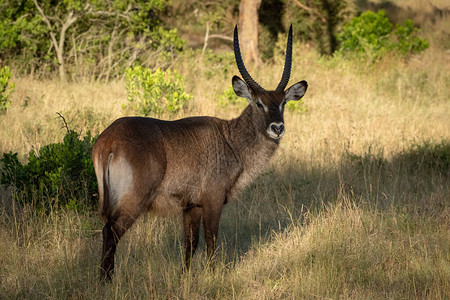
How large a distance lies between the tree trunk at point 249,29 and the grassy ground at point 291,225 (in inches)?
179

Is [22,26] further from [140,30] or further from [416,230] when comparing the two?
[416,230]

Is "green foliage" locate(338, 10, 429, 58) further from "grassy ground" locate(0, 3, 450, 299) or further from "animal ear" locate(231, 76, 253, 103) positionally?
"animal ear" locate(231, 76, 253, 103)

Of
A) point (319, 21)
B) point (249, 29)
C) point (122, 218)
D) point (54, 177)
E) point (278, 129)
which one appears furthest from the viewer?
point (319, 21)

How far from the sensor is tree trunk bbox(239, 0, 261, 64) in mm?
14391

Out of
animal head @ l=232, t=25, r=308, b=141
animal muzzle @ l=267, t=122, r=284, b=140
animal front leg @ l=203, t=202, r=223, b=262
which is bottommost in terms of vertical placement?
animal front leg @ l=203, t=202, r=223, b=262

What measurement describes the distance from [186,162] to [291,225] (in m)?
1.76

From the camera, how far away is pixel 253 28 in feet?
47.7

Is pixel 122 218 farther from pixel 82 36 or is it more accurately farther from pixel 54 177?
pixel 82 36

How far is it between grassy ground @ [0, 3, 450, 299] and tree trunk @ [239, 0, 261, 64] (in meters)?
4.54

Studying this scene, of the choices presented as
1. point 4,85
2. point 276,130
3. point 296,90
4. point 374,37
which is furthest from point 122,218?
point 374,37

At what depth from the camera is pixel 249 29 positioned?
47.6 feet

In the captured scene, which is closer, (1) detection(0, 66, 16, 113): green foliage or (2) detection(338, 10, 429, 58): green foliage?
(1) detection(0, 66, 16, 113): green foliage

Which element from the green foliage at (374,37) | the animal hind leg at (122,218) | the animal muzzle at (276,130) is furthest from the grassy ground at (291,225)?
the green foliage at (374,37)

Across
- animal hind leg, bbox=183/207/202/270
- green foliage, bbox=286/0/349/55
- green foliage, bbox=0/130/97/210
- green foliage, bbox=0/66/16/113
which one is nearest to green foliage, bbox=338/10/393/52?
green foliage, bbox=286/0/349/55
